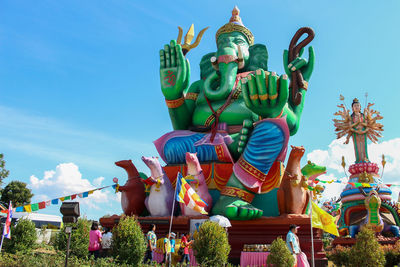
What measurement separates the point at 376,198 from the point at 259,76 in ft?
33.3

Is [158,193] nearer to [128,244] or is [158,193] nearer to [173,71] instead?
[128,244]

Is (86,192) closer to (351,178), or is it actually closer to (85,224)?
(85,224)

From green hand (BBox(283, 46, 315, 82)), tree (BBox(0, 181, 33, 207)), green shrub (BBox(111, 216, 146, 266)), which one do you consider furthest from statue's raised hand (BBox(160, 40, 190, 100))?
tree (BBox(0, 181, 33, 207))

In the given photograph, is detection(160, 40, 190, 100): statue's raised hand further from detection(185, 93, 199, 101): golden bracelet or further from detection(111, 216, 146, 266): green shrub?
detection(111, 216, 146, 266): green shrub

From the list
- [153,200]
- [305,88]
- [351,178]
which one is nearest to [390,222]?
[351,178]

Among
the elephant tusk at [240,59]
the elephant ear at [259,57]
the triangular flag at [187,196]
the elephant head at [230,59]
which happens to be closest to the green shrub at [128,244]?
the triangular flag at [187,196]

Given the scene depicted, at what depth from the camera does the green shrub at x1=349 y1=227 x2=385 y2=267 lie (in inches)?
297

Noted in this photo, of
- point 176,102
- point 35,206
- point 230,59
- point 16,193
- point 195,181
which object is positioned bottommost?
point 35,206

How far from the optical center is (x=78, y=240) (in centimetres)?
793

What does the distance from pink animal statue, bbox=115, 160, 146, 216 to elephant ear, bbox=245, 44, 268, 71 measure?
5.20 metres

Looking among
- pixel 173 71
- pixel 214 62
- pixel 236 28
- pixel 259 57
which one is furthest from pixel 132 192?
pixel 236 28

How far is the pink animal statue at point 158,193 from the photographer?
9.77 m

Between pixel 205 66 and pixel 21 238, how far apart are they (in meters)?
7.95

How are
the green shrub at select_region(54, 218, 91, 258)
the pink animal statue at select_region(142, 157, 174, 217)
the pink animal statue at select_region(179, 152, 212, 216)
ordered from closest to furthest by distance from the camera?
the green shrub at select_region(54, 218, 91, 258), the pink animal statue at select_region(179, 152, 212, 216), the pink animal statue at select_region(142, 157, 174, 217)
